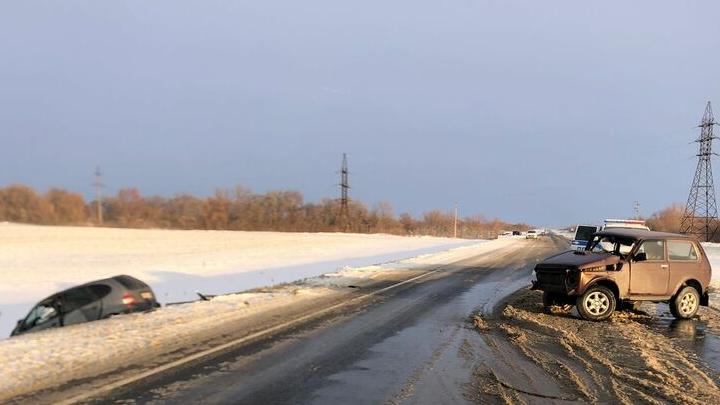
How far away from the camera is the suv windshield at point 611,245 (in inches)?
436

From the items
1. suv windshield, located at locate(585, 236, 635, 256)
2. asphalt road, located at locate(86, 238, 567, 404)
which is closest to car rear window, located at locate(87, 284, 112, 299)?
asphalt road, located at locate(86, 238, 567, 404)

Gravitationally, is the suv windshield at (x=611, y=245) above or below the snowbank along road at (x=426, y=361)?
above

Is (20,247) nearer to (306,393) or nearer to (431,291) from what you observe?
(431,291)

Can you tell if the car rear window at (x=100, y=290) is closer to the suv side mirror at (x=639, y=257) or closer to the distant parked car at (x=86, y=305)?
the distant parked car at (x=86, y=305)

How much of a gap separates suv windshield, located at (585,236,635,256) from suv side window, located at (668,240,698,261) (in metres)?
0.92

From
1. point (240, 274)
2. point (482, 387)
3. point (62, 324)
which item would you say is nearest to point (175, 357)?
point (62, 324)

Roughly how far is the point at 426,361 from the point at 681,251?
730cm

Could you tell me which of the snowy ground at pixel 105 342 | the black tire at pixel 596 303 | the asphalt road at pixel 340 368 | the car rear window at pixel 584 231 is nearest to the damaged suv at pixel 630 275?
the black tire at pixel 596 303

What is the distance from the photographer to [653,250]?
1104cm

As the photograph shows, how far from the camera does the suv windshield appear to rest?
11076mm

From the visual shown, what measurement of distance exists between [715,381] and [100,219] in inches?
2646

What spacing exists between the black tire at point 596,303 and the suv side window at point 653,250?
1168 mm

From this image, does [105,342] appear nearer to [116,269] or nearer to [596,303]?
[596,303]

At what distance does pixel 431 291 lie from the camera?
1559 centimetres
